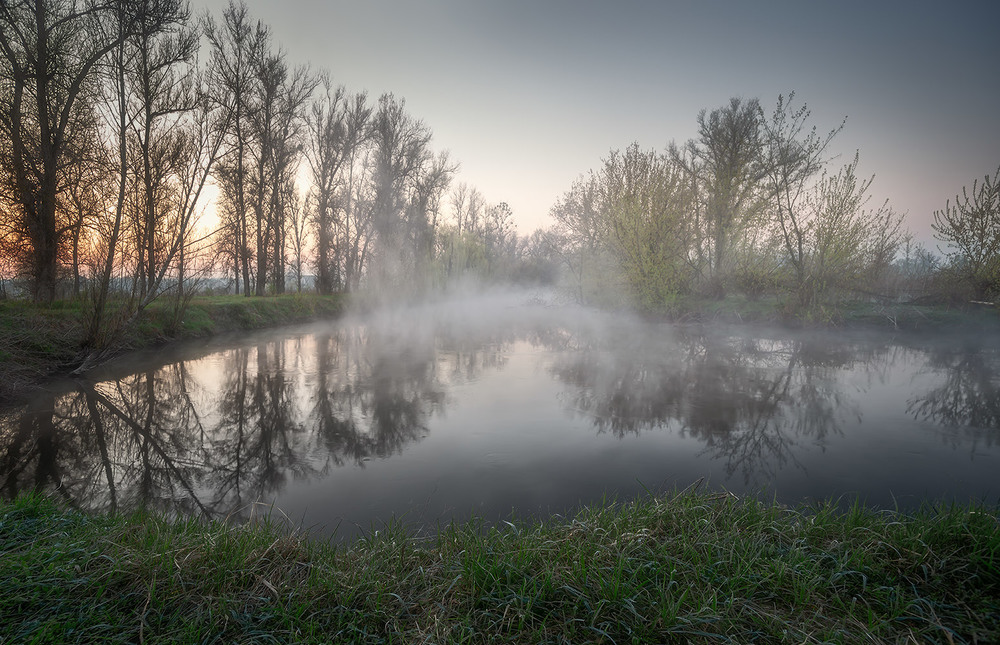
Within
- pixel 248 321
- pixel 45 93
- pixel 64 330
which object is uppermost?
pixel 45 93

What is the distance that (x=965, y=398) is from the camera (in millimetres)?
7363

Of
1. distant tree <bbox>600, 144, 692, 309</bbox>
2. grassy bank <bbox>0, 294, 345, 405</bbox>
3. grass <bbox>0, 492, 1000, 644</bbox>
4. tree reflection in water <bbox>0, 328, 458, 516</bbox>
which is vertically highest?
distant tree <bbox>600, 144, 692, 309</bbox>

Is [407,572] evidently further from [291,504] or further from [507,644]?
[291,504]

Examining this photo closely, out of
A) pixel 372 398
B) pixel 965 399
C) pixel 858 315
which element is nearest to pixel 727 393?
pixel 965 399

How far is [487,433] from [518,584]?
341cm

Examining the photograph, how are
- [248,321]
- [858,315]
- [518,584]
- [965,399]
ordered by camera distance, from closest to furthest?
[518,584] < [965,399] < [858,315] < [248,321]

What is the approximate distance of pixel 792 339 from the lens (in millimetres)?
13875

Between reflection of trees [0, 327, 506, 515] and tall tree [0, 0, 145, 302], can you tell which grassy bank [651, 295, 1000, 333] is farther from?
tall tree [0, 0, 145, 302]

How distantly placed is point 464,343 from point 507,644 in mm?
11654

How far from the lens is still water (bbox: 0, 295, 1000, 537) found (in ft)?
13.8

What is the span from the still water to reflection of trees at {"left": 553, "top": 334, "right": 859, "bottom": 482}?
5 cm

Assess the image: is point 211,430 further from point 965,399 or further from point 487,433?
point 965,399

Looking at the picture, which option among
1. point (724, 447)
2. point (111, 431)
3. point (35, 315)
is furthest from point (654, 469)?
point (35, 315)

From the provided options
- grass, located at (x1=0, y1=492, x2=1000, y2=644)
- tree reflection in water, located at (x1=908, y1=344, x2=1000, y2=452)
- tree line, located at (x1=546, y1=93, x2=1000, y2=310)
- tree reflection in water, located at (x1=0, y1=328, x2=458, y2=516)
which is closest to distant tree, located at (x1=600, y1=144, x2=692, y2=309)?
tree line, located at (x1=546, y1=93, x2=1000, y2=310)
